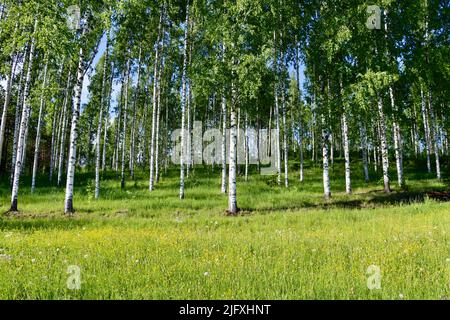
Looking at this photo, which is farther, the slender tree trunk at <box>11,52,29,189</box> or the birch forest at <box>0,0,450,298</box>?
the slender tree trunk at <box>11,52,29,189</box>

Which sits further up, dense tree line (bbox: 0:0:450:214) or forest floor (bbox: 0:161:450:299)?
dense tree line (bbox: 0:0:450:214)

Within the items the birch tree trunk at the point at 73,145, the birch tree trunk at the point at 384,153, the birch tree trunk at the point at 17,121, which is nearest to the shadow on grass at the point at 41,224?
the birch tree trunk at the point at 73,145

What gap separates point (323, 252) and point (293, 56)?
25.1 m

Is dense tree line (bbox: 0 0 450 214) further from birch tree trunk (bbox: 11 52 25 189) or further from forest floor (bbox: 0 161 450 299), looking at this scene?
forest floor (bbox: 0 161 450 299)

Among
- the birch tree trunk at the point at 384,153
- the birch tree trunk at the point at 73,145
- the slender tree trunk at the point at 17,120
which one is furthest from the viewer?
the slender tree trunk at the point at 17,120

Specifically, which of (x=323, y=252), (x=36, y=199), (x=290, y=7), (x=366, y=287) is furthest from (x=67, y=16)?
(x=366, y=287)

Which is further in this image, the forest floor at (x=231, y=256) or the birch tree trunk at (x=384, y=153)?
the birch tree trunk at (x=384, y=153)

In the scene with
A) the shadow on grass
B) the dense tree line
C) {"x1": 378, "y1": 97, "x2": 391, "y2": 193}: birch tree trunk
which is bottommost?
the shadow on grass

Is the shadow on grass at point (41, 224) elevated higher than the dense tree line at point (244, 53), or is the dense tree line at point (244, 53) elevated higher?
the dense tree line at point (244, 53)

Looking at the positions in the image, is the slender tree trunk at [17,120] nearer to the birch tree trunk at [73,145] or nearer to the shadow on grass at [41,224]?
the birch tree trunk at [73,145]

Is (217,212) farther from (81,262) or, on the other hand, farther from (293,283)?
(293,283)

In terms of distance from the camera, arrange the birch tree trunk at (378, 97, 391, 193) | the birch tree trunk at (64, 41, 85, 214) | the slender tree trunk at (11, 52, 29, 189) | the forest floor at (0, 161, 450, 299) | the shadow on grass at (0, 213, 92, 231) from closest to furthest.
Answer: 1. the forest floor at (0, 161, 450, 299)
2. the shadow on grass at (0, 213, 92, 231)
3. the birch tree trunk at (64, 41, 85, 214)
4. the birch tree trunk at (378, 97, 391, 193)
5. the slender tree trunk at (11, 52, 29, 189)

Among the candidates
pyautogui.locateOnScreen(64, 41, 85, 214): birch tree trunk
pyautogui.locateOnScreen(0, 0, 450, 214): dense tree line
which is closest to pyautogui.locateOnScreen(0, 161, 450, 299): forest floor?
pyautogui.locateOnScreen(64, 41, 85, 214): birch tree trunk
